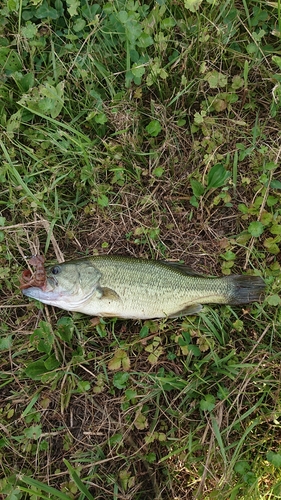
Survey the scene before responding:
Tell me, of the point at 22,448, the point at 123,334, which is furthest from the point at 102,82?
the point at 22,448

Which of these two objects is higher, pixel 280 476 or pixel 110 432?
pixel 110 432

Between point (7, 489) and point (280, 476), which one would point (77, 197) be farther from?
point (280, 476)

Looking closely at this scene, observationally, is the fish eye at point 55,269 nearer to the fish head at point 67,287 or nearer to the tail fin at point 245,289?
the fish head at point 67,287

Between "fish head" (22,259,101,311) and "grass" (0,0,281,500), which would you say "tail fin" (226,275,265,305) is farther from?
"fish head" (22,259,101,311)

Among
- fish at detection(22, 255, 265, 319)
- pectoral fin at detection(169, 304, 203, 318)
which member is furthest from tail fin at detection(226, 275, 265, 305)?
pectoral fin at detection(169, 304, 203, 318)

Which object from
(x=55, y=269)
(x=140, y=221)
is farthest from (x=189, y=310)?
(x=55, y=269)

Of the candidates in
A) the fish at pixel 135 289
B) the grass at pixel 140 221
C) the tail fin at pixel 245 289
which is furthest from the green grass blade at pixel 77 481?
the tail fin at pixel 245 289

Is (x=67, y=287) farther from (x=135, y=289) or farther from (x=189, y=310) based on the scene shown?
(x=189, y=310)
